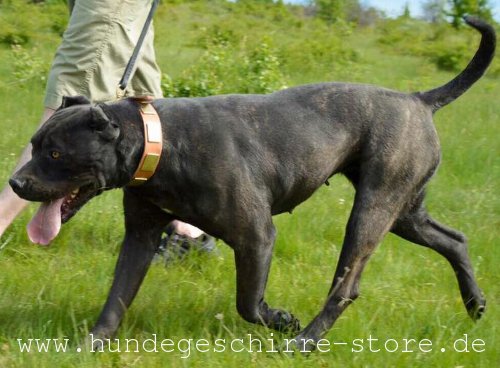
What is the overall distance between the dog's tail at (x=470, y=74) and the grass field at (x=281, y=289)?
1165 mm

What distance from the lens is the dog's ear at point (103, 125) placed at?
3719 millimetres

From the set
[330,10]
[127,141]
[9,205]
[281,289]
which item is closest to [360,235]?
[281,289]

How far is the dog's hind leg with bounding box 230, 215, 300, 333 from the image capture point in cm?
405

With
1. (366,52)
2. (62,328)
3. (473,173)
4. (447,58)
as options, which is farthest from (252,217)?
(366,52)

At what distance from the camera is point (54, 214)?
3938mm

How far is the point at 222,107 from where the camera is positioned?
4.14 meters

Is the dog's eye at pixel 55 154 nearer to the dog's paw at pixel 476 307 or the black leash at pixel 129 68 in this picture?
the black leash at pixel 129 68

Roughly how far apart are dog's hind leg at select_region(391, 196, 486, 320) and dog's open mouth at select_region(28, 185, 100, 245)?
1844 millimetres

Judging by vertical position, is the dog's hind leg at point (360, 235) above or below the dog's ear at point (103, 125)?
below

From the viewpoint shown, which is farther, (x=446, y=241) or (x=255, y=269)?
(x=446, y=241)

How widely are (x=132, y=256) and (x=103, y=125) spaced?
2.83 ft

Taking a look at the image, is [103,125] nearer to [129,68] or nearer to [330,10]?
[129,68]

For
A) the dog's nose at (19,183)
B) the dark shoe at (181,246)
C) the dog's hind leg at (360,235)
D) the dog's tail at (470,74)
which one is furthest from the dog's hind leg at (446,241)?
the dog's nose at (19,183)

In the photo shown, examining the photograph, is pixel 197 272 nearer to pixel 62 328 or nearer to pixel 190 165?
pixel 62 328
